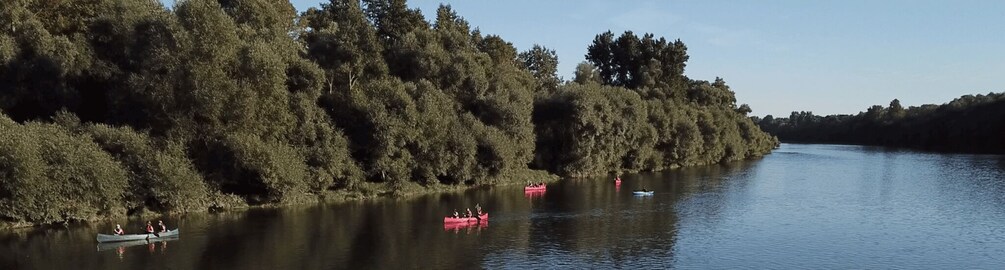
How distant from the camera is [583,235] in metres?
51.8

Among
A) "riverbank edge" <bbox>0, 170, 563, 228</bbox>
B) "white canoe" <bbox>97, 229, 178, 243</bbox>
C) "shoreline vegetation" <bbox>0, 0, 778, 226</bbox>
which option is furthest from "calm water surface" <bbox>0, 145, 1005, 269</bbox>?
"shoreline vegetation" <bbox>0, 0, 778, 226</bbox>

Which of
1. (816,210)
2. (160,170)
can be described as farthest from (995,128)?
(160,170)

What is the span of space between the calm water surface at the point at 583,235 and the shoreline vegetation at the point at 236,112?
10.3ft

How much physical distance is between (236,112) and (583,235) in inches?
1143

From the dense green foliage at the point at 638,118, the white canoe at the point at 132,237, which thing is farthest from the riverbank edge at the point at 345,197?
the dense green foliage at the point at 638,118

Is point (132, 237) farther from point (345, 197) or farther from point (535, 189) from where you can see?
point (535, 189)

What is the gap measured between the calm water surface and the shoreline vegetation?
10.3ft

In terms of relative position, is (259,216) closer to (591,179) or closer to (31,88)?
(31,88)

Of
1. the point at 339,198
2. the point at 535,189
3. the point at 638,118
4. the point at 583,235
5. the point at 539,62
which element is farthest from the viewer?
the point at 539,62

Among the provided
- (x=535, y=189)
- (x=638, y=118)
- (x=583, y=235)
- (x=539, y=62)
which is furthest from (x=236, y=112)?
(x=539, y=62)

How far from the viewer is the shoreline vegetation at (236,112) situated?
51344mm

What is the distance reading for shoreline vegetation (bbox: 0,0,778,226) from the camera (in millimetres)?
51344

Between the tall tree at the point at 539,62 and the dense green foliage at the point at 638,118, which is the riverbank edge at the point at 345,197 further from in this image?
the tall tree at the point at 539,62

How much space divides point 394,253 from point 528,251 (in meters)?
8.06
